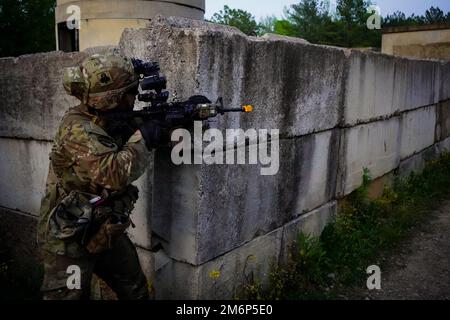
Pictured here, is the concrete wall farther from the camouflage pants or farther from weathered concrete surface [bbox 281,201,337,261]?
the camouflage pants

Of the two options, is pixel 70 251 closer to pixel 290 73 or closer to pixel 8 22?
pixel 290 73

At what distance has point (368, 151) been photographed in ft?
16.9

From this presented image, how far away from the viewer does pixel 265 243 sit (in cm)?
337

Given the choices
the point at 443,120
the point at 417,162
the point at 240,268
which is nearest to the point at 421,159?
the point at 417,162

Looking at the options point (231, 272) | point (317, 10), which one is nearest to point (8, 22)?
point (231, 272)

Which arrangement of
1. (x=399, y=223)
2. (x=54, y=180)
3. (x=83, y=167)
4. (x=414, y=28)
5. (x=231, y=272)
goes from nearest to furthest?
(x=83, y=167)
(x=54, y=180)
(x=231, y=272)
(x=399, y=223)
(x=414, y=28)

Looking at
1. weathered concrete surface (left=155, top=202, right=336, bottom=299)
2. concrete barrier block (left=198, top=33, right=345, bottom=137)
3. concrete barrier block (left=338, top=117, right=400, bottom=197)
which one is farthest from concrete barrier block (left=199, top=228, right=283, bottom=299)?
concrete barrier block (left=338, top=117, right=400, bottom=197)

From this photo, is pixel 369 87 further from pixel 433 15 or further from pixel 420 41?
pixel 433 15

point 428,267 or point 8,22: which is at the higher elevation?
point 8,22

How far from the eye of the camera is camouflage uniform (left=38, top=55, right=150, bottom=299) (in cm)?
216

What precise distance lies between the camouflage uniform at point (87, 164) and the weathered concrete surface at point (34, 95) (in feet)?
3.65
